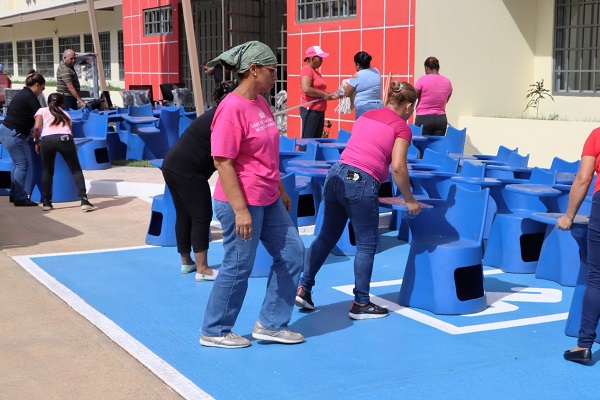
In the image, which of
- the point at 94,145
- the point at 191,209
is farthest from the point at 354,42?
the point at 191,209

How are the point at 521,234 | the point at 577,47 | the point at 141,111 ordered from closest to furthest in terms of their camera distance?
the point at 521,234 → the point at 577,47 → the point at 141,111

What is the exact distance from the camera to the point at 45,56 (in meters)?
40.6

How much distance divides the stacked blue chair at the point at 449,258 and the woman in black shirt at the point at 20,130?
649 centimetres

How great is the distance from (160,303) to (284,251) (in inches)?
62.4

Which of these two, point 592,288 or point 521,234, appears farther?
point 521,234

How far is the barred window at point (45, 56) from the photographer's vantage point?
131 feet

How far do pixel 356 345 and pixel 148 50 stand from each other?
2119cm

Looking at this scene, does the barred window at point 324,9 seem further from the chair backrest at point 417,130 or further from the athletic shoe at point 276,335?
the athletic shoe at point 276,335

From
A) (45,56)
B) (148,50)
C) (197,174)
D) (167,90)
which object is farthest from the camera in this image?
(45,56)

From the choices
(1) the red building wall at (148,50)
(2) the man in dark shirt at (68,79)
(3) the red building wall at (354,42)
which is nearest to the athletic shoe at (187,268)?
(3) the red building wall at (354,42)

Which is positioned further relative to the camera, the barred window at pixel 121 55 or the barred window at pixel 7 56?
the barred window at pixel 7 56

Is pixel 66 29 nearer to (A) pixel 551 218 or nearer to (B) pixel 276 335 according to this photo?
(A) pixel 551 218

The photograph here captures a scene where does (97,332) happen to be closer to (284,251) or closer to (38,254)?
(284,251)

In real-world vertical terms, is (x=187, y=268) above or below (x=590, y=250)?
below
